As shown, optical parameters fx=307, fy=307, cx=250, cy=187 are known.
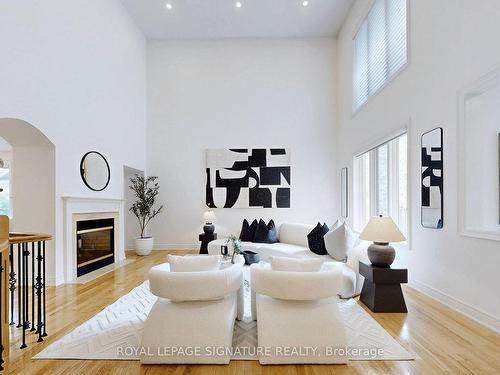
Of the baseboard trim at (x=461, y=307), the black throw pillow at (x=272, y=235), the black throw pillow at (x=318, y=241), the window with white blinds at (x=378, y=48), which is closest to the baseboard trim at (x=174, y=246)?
the black throw pillow at (x=272, y=235)

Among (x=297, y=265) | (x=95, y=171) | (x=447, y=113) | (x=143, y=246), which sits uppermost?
(x=447, y=113)

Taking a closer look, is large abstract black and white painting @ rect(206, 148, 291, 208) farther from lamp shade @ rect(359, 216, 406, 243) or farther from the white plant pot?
lamp shade @ rect(359, 216, 406, 243)

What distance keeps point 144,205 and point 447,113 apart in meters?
6.18

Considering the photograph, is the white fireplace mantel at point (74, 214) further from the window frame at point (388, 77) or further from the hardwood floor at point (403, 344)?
the window frame at point (388, 77)

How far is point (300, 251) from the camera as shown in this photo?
17.0ft

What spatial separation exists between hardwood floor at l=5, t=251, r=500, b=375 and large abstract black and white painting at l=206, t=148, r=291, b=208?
4.33 metres

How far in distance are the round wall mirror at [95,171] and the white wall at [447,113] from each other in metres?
4.95

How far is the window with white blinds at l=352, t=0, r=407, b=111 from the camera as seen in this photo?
459 centimetres

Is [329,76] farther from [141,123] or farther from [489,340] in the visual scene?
[489,340]

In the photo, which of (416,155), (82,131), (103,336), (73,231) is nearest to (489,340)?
(416,155)

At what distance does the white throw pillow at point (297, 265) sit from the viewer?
96.1 inches

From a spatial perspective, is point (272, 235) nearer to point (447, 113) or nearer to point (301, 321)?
point (447, 113)

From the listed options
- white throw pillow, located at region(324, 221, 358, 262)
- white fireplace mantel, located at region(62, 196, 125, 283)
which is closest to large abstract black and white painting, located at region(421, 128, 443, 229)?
white throw pillow, located at region(324, 221, 358, 262)

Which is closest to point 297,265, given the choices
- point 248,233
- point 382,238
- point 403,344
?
point 403,344
